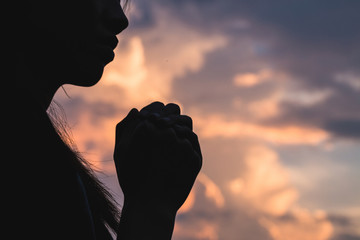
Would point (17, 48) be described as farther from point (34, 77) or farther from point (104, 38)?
point (104, 38)

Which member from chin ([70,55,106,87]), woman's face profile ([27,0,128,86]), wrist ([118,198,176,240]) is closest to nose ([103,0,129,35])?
woman's face profile ([27,0,128,86])

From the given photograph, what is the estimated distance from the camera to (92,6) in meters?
2.79

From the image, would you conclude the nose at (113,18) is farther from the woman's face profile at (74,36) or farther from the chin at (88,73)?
the chin at (88,73)

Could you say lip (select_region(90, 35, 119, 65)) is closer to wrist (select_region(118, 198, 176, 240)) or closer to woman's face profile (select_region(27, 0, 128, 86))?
woman's face profile (select_region(27, 0, 128, 86))

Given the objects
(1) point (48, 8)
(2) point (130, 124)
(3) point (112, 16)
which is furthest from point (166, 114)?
(1) point (48, 8)

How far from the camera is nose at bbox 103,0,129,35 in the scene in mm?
2859

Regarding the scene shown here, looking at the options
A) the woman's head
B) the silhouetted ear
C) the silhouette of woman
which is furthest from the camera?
the silhouetted ear

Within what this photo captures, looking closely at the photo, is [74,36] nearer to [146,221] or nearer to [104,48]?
[104,48]

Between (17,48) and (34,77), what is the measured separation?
179 millimetres

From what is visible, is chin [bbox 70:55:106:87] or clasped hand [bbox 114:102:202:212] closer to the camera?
clasped hand [bbox 114:102:202:212]

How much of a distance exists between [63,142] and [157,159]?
550 millimetres

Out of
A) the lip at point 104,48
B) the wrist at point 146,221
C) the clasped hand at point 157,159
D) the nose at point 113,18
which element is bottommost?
the wrist at point 146,221

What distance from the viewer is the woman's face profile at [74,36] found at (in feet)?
8.84

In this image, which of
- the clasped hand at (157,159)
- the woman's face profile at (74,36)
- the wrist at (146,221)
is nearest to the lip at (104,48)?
the woman's face profile at (74,36)
